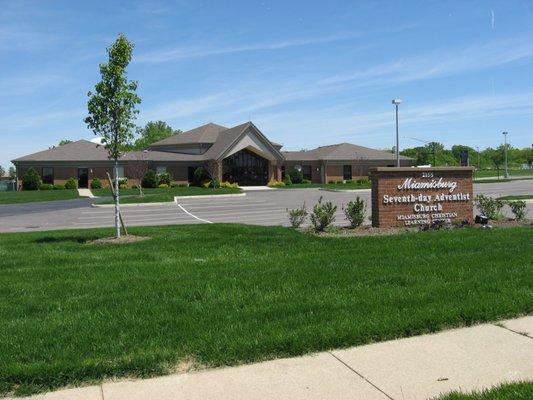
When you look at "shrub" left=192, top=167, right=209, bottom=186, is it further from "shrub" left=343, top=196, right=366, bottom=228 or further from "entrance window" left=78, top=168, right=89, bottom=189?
"shrub" left=343, top=196, right=366, bottom=228

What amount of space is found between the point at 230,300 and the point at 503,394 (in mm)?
3168

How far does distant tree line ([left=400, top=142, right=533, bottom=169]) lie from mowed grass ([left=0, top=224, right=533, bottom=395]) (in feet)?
246

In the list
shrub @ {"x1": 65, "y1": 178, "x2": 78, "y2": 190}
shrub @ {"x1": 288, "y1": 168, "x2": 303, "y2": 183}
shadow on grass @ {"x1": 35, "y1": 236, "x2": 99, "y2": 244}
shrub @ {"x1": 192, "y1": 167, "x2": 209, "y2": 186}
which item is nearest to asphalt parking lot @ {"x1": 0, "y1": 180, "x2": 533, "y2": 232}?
shadow on grass @ {"x1": 35, "y1": 236, "x2": 99, "y2": 244}

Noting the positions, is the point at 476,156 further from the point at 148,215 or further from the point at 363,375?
the point at 363,375

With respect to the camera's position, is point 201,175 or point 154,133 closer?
point 201,175

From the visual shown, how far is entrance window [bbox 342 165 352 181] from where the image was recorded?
196 feet

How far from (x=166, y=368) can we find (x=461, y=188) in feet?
37.8

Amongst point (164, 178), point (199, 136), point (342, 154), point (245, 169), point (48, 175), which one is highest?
point (199, 136)

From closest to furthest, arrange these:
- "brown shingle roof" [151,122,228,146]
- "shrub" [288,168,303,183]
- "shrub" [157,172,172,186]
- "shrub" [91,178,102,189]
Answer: "shrub" [91,178,102,189], "shrub" [157,172,172,186], "brown shingle roof" [151,122,228,146], "shrub" [288,168,303,183]

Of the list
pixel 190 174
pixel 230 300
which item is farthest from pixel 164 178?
pixel 230 300

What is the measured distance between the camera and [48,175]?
4925 centimetres

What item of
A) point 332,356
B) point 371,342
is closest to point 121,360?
point 332,356

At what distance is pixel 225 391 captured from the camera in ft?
13.4

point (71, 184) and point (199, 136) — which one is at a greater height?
point (199, 136)
